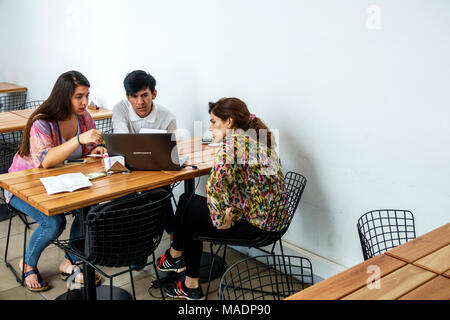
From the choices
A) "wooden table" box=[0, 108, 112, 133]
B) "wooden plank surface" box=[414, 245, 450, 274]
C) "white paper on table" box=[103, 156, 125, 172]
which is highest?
"wooden table" box=[0, 108, 112, 133]

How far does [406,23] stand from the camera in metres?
2.44

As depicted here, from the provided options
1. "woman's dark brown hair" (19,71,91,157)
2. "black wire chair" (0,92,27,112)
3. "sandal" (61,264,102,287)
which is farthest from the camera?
"black wire chair" (0,92,27,112)

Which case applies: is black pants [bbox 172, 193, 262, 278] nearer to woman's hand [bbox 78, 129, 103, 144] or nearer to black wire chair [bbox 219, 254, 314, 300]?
black wire chair [bbox 219, 254, 314, 300]

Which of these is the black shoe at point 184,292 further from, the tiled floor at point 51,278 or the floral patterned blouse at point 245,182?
the floral patterned blouse at point 245,182

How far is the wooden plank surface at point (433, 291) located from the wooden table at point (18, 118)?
12.0 ft

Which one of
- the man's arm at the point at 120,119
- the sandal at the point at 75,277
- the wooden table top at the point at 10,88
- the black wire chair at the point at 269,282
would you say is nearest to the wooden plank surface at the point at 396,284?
the black wire chair at the point at 269,282

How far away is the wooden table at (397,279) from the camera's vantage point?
4.99 feet

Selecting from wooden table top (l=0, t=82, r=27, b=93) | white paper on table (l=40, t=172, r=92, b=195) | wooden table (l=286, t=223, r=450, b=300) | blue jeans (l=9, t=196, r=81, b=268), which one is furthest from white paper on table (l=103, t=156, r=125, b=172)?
wooden table top (l=0, t=82, r=27, b=93)

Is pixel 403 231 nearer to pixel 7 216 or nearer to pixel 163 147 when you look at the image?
pixel 163 147

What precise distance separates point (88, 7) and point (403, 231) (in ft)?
12.7

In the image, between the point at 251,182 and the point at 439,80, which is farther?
the point at 251,182

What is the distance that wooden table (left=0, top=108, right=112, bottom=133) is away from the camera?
427 cm

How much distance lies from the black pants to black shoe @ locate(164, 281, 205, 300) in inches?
3.7
